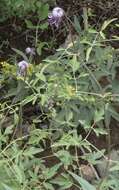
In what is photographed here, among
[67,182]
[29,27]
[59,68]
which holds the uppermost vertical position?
[29,27]

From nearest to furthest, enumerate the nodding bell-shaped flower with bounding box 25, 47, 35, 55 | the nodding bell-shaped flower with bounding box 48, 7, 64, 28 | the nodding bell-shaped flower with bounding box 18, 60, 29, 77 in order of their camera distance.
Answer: the nodding bell-shaped flower with bounding box 18, 60, 29, 77
the nodding bell-shaped flower with bounding box 48, 7, 64, 28
the nodding bell-shaped flower with bounding box 25, 47, 35, 55

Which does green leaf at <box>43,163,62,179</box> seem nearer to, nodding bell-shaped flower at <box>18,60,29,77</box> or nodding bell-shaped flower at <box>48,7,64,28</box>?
nodding bell-shaped flower at <box>18,60,29,77</box>

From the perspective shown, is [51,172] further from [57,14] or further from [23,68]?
[57,14]

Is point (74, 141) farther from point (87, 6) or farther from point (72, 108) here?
point (87, 6)

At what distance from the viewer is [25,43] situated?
125 inches

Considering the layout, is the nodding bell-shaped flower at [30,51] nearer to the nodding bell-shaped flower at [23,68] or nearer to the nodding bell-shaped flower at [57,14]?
the nodding bell-shaped flower at [57,14]

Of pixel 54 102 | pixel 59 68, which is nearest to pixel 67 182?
pixel 54 102

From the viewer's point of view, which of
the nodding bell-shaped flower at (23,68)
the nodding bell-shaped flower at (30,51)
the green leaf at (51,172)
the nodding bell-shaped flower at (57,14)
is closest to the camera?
the green leaf at (51,172)

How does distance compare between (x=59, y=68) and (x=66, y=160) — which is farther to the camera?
(x=59, y=68)

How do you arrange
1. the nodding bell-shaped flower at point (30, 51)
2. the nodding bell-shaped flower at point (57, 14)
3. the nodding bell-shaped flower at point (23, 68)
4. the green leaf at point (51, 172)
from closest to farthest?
the green leaf at point (51, 172), the nodding bell-shaped flower at point (23, 68), the nodding bell-shaped flower at point (57, 14), the nodding bell-shaped flower at point (30, 51)

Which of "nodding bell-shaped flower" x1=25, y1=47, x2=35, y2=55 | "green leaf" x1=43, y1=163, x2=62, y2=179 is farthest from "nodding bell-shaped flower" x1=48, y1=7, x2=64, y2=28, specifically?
"green leaf" x1=43, y1=163, x2=62, y2=179

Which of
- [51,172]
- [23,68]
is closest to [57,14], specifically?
[23,68]

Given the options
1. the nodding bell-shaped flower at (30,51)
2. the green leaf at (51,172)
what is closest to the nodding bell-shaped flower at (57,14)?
the nodding bell-shaped flower at (30,51)

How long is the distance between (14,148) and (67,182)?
0.75 ft
